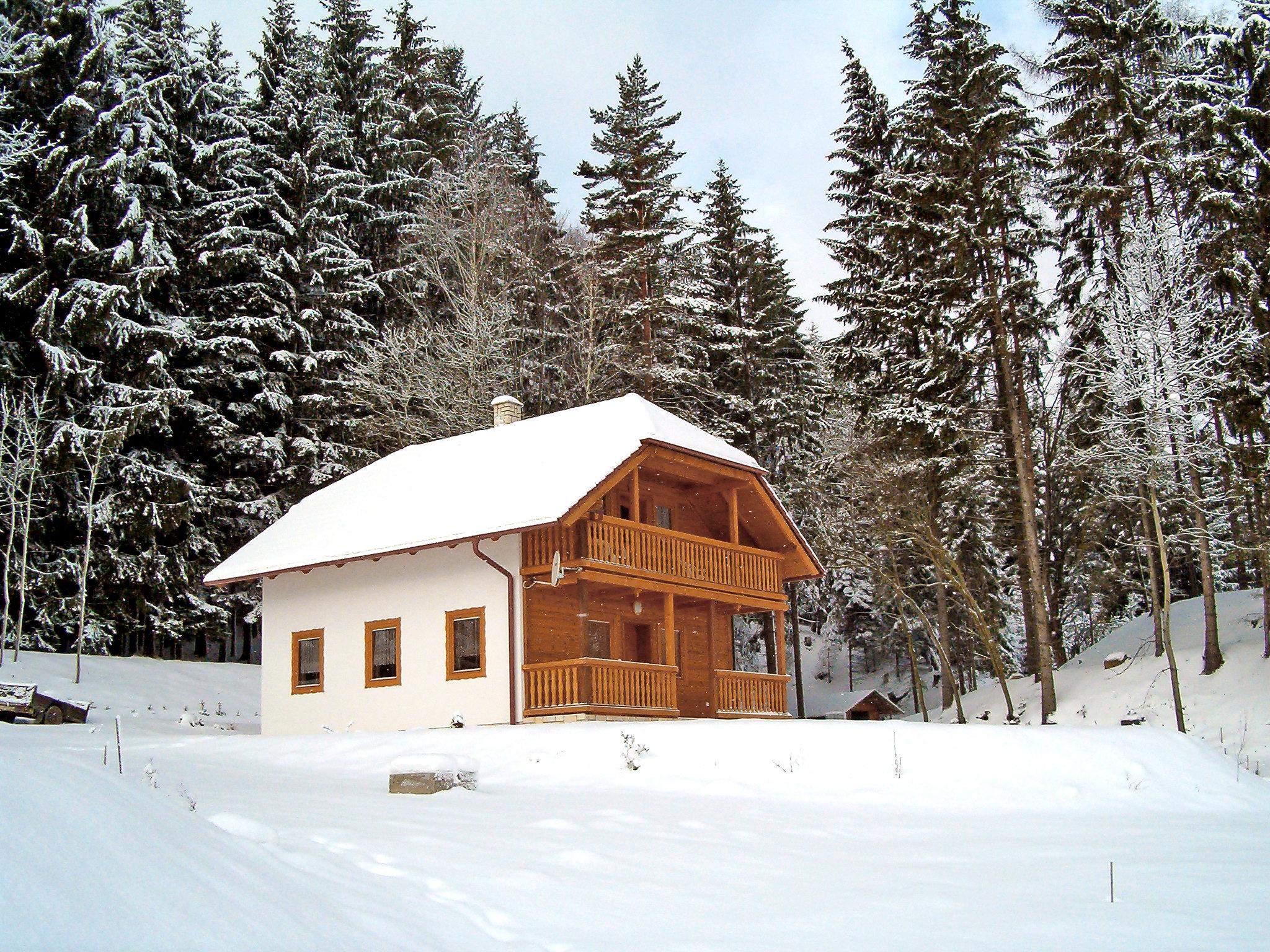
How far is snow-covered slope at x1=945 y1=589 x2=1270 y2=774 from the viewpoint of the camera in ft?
70.8

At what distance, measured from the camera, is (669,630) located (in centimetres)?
2084

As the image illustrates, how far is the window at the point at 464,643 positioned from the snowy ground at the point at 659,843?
9.93ft

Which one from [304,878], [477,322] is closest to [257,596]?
[477,322]

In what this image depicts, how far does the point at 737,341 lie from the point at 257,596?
17827mm

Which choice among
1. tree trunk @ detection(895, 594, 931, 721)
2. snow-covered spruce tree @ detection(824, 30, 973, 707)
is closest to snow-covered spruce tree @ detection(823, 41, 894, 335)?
snow-covered spruce tree @ detection(824, 30, 973, 707)

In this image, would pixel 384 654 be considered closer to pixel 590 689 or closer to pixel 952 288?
pixel 590 689

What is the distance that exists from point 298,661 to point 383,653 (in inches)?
103

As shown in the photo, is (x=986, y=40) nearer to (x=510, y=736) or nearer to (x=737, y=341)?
(x=737, y=341)

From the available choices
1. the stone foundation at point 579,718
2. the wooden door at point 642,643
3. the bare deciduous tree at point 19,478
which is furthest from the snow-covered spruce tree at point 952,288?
the bare deciduous tree at point 19,478

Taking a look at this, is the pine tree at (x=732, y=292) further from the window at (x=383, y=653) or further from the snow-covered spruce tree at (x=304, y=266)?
the window at (x=383, y=653)

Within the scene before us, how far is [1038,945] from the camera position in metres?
5.76

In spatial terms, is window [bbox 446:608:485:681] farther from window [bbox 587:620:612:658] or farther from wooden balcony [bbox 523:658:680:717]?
window [bbox 587:620:612:658]

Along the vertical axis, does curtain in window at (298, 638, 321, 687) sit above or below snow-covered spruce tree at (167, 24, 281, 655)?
below

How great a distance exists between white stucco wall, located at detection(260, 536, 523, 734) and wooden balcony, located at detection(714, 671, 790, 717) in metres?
5.17
